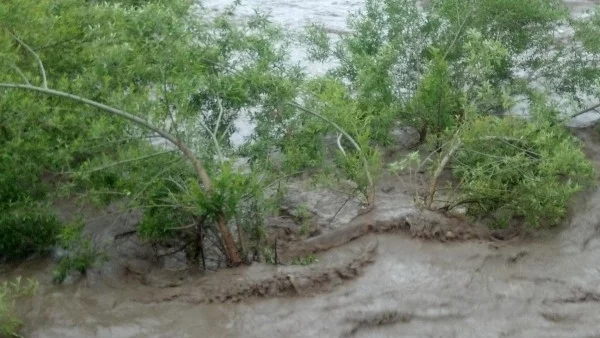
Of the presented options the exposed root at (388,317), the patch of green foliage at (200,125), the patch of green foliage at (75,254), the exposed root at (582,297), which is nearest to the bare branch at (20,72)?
the patch of green foliage at (200,125)

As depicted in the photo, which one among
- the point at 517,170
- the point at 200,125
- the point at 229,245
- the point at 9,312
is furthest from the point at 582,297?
the point at 9,312

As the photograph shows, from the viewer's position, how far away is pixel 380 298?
6160 mm

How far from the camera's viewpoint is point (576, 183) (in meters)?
7.25

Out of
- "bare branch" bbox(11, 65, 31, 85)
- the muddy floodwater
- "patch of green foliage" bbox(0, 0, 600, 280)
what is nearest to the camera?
the muddy floodwater

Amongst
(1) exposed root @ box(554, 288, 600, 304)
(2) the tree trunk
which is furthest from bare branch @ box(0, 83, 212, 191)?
(1) exposed root @ box(554, 288, 600, 304)

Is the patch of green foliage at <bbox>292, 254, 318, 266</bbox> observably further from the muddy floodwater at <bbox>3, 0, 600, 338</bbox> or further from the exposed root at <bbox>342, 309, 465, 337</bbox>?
the exposed root at <bbox>342, 309, 465, 337</bbox>

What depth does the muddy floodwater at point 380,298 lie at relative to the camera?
5.85 metres

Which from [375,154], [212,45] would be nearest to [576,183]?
[375,154]

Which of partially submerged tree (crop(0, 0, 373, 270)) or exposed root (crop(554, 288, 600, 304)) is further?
partially submerged tree (crop(0, 0, 373, 270))

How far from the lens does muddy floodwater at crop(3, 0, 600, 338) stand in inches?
230

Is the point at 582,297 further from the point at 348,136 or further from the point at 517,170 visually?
the point at 348,136

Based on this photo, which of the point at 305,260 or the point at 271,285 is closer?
the point at 271,285

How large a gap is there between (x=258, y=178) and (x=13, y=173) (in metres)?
1.75

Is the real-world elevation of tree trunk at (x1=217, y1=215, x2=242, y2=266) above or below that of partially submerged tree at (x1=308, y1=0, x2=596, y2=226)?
below
